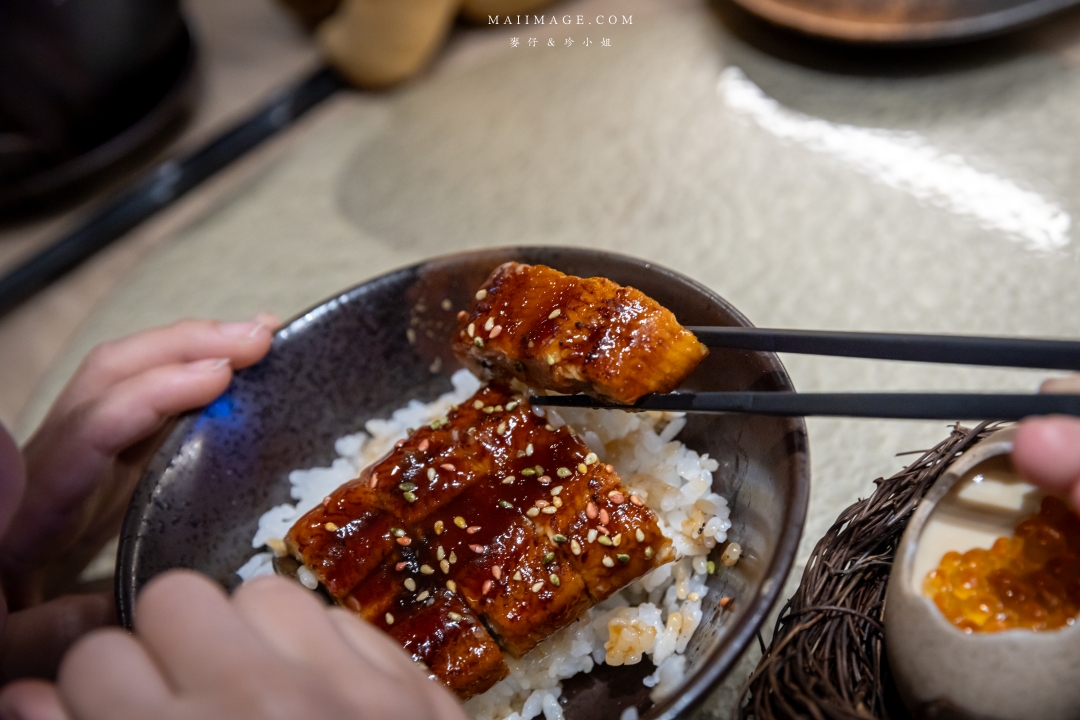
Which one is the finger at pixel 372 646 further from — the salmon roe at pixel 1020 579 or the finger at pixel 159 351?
the finger at pixel 159 351

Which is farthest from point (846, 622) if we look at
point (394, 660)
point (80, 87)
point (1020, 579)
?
point (80, 87)

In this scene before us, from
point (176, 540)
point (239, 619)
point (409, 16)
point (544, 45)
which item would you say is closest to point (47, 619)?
point (176, 540)

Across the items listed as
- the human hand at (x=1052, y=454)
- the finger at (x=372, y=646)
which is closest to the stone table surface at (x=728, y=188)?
the human hand at (x=1052, y=454)

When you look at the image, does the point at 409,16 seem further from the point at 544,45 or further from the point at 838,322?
the point at 838,322

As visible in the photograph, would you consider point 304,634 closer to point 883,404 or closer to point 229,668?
point 229,668

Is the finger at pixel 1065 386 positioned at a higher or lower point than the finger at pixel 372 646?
higher

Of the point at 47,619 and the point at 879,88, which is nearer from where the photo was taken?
the point at 47,619

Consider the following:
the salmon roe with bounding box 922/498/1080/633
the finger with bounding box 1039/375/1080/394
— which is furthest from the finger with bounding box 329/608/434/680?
the finger with bounding box 1039/375/1080/394
